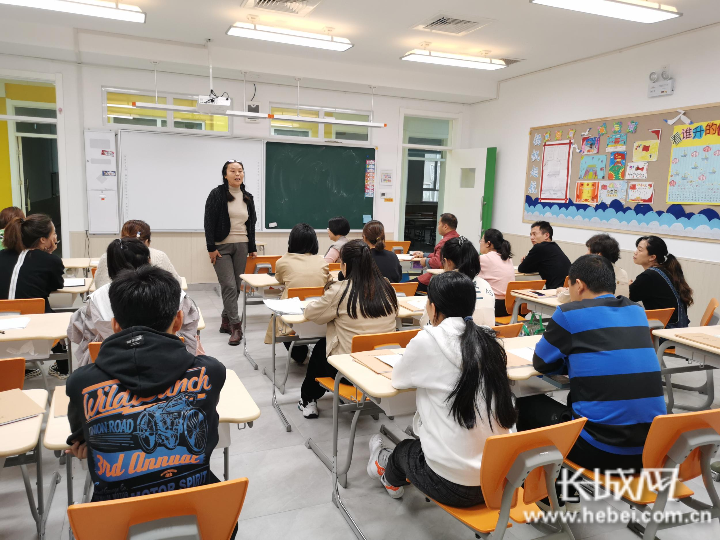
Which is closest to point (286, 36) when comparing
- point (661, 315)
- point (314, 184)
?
point (314, 184)

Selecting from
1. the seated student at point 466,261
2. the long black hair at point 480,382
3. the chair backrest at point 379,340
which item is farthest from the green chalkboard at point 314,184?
the long black hair at point 480,382

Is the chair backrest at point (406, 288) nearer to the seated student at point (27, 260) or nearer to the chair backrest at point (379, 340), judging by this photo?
the chair backrest at point (379, 340)

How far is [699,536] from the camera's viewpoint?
7.45 ft

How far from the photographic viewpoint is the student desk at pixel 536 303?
387cm

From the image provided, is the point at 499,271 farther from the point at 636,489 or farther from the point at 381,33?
the point at 381,33

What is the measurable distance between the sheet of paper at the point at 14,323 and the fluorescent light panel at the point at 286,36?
13.0 ft

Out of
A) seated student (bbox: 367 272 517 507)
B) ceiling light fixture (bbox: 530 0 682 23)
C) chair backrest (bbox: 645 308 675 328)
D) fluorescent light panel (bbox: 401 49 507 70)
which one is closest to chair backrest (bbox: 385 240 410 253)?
fluorescent light panel (bbox: 401 49 507 70)

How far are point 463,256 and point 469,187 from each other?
5907mm

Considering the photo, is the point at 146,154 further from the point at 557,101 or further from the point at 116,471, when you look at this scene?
the point at 116,471

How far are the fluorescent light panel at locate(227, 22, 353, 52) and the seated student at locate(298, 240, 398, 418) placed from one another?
3708mm

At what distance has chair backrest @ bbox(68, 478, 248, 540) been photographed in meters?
1.08

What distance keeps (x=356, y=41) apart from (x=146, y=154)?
3.17 m

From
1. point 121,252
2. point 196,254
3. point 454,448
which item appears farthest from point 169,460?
point 196,254

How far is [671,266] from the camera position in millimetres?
3811
